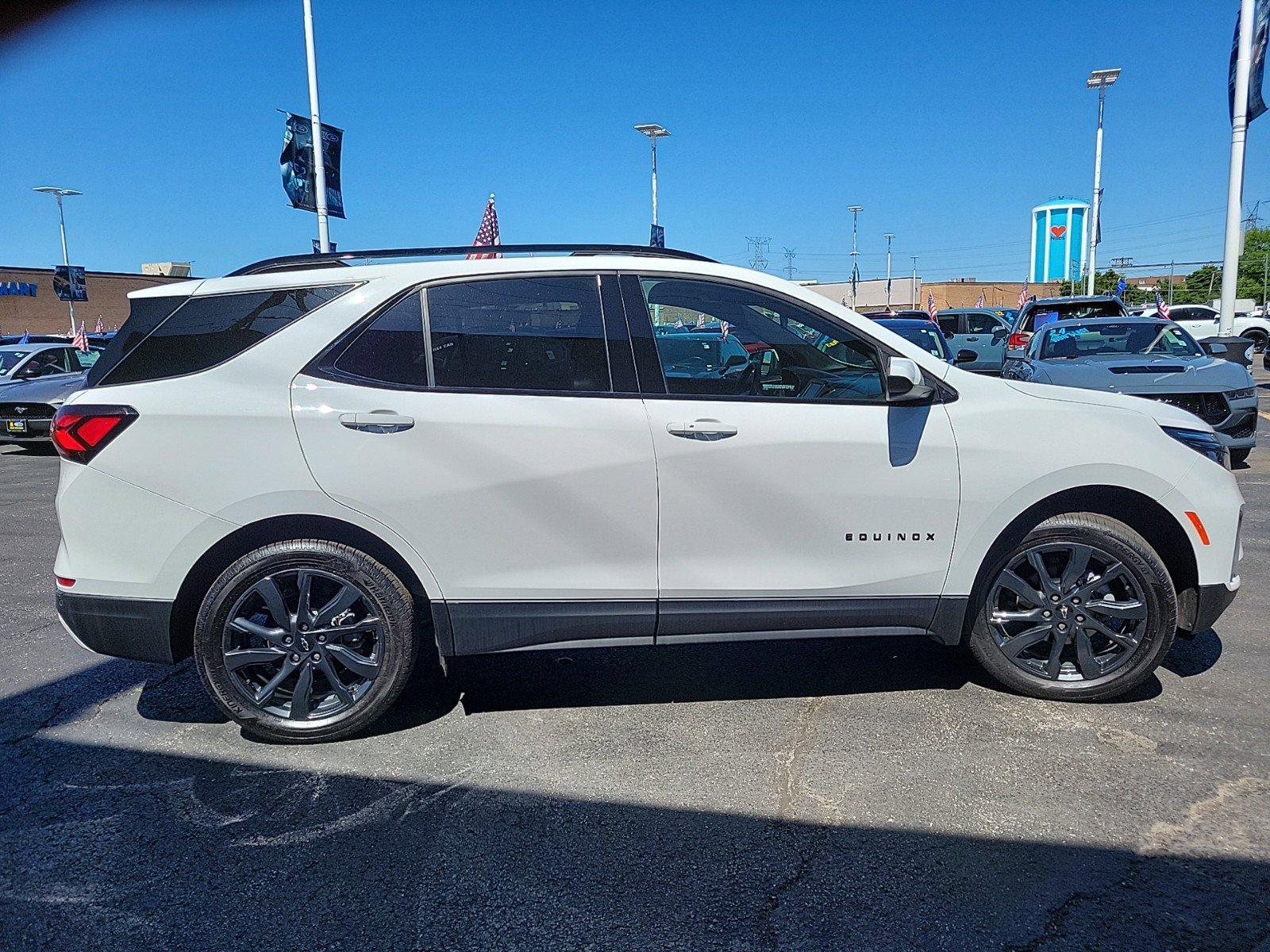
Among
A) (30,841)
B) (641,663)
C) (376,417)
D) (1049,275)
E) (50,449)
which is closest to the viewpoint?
(30,841)

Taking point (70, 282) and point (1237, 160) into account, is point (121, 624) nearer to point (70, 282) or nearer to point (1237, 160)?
point (1237, 160)

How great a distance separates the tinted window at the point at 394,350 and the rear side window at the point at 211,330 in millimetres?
212

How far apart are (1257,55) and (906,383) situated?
49.4 feet

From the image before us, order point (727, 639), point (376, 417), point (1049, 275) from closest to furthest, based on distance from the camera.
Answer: point (376, 417), point (727, 639), point (1049, 275)

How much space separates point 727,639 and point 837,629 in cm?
45

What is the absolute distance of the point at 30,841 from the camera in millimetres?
3045

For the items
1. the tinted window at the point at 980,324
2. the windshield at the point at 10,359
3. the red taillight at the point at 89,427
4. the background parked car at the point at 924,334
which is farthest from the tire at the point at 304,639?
the tinted window at the point at 980,324

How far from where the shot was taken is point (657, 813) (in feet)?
10.4

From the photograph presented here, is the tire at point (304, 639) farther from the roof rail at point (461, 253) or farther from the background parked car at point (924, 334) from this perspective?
the background parked car at point (924, 334)

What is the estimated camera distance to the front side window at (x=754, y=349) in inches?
149

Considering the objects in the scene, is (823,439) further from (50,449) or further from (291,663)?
(50,449)

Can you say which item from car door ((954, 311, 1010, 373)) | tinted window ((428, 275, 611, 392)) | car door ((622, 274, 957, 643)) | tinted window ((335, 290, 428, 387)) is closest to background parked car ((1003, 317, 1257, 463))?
car door ((622, 274, 957, 643))

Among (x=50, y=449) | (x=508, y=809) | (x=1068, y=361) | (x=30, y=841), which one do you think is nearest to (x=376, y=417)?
(x=508, y=809)

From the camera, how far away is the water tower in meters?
132
